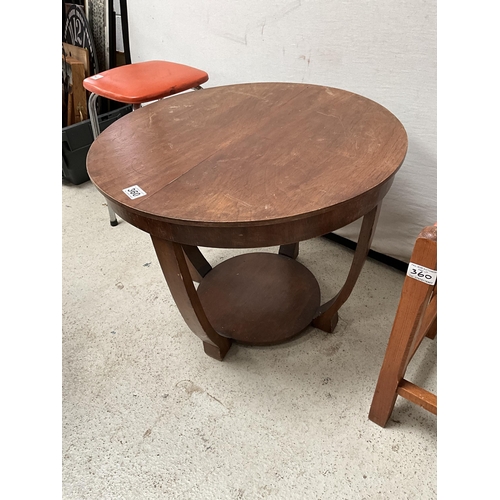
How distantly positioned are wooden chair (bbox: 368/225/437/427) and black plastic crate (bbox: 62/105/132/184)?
1634mm

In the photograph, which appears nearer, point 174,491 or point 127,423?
point 174,491

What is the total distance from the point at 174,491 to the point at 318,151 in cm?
88

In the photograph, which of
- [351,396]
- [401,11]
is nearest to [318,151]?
[401,11]

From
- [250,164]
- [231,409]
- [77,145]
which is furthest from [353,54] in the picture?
[77,145]

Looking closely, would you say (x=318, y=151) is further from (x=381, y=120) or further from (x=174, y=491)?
(x=174, y=491)

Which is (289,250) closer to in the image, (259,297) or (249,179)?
(259,297)

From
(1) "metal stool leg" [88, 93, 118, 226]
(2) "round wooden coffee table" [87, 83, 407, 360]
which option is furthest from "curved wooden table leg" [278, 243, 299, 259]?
(1) "metal stool leg" [88, 93, 118, 226]

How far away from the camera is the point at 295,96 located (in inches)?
48.2

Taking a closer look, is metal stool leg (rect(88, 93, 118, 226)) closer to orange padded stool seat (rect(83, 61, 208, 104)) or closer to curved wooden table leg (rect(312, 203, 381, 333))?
orange padded stool seat (rect(83, 61, 208, 104))

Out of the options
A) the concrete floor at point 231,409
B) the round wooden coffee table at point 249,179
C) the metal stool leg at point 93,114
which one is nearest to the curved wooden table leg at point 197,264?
the round wooden coffee table at point 249,179

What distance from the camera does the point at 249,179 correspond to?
872mm

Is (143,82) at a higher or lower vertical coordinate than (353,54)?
lower

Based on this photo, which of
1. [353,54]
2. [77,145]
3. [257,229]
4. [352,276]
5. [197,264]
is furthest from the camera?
[77,145]

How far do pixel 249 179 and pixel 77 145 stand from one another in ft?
4.97
